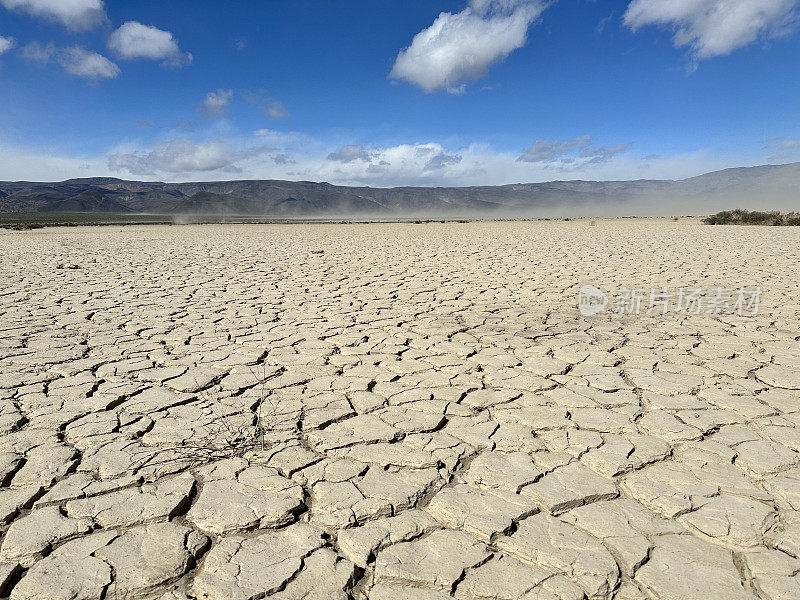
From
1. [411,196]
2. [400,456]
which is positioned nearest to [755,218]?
[400,456]

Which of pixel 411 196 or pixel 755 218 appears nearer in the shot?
pixel 755 218

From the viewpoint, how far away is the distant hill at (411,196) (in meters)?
85.4

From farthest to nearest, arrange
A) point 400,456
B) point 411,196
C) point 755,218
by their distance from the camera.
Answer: point 411,196 → point 755,218 → point 400,456

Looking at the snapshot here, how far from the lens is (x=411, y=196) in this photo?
106625mm

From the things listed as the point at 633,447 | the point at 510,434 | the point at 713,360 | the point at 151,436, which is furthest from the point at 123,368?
the point at 713,360

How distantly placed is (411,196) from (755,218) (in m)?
91.6

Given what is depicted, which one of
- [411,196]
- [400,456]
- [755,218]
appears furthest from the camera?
[411,196]

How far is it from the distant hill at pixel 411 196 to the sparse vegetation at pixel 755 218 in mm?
67425

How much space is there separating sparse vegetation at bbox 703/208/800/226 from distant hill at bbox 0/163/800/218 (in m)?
67.4

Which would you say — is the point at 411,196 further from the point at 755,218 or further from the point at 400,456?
the point at 400,456

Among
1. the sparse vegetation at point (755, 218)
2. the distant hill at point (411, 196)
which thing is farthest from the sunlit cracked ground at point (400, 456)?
the distant hill at point (411, 196)

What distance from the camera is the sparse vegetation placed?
1672 centimetres

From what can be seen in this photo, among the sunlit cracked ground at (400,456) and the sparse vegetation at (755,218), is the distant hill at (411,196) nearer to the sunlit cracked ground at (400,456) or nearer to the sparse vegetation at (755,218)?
the sparse vegetation at (755,218)

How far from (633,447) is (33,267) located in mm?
8457
